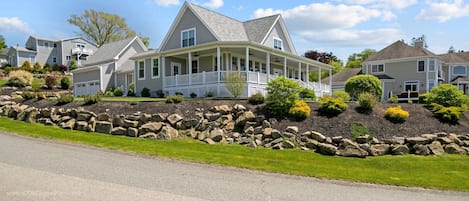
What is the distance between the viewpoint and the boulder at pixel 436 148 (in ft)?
42.7

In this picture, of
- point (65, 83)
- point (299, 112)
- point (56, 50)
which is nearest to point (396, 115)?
point (299, 112)

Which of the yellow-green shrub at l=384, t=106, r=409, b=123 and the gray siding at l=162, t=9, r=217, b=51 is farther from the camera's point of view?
the gray siding at l=162, t=9, r=217, b=51

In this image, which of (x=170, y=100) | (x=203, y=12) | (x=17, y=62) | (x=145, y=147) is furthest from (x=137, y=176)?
(x=17, y=62)

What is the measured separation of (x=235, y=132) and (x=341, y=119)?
465 centimetres

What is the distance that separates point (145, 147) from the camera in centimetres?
1175

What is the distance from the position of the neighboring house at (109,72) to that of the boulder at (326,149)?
983 inches

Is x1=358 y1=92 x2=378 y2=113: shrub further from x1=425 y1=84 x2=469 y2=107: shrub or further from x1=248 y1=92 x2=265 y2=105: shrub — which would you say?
x1=248 y1=92 x2=265 y2=105: shrub

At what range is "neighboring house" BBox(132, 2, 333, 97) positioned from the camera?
23547mm

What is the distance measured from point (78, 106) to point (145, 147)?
784 centimetres

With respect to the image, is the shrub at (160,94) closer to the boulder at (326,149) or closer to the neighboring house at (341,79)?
the boulder at (326,149)

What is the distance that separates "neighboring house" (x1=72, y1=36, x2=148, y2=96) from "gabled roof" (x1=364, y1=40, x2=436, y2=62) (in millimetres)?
28447

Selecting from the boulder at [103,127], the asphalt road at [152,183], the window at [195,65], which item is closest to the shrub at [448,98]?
the asphalt road at [152,183]

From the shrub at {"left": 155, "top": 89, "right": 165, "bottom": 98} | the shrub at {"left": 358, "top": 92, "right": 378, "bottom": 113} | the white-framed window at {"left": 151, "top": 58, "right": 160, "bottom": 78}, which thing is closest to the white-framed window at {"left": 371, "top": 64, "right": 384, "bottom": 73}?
the white-framed window at {"left": 151, "top": 58, "right": 160, "bottom": 78}

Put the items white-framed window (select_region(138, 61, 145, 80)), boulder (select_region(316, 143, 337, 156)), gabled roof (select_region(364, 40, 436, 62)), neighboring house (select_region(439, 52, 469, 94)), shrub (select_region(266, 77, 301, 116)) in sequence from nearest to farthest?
boulder (select_region(316, 143, 337, 156)), shrub (select_region(266, 77, 301, 116)), white-framed window (select_region(138, 61, 145, 80)), gabled roof (select_region(364, 40, 436, 62)), neighboring house (select_region(439, 52, 469, 94))
